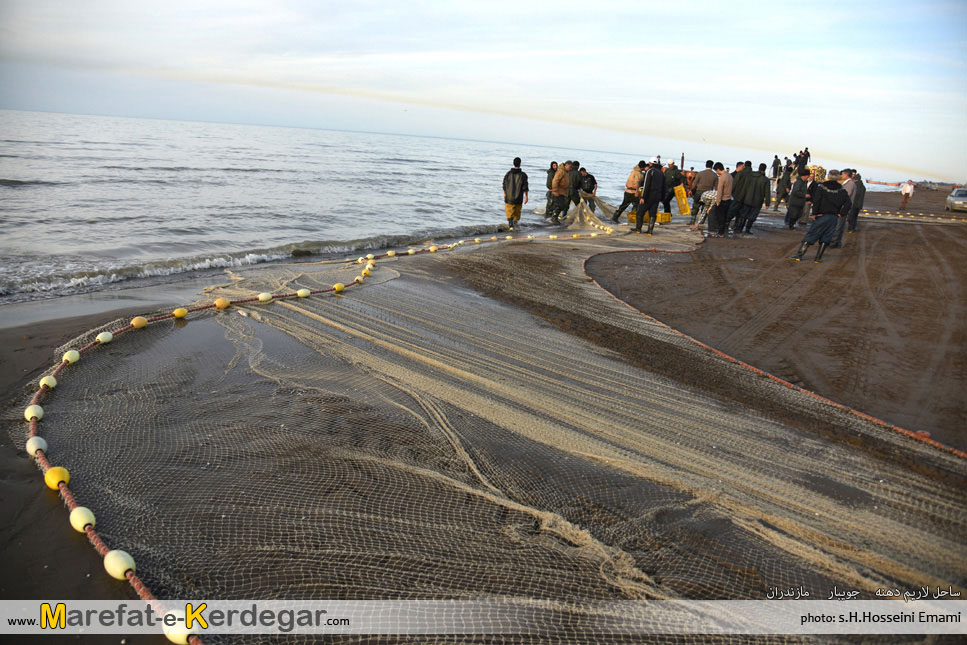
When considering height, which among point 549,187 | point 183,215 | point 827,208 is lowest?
point 183,215

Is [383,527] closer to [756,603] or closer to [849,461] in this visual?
[756,603]

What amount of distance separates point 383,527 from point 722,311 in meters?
5.75

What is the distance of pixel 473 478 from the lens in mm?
3070

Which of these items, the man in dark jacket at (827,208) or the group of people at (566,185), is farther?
the group of people at (566,185)

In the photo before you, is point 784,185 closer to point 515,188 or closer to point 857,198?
point 857,198

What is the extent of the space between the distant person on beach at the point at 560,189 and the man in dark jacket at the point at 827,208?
6.40 m

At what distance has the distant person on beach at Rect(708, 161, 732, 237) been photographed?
42.5 feet

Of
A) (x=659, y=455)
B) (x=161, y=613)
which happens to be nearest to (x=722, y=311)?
(x=659, y=455)

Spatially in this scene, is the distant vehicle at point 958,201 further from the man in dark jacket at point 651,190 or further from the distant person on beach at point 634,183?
the man in dark jacket at point 651,190

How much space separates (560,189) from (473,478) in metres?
13.6

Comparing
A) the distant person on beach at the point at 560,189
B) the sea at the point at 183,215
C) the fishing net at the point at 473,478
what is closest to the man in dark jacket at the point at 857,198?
the distant person on beach at the point at 560,189

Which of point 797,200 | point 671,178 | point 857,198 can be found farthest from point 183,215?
point 857,198

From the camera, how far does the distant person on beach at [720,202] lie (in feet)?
42.5

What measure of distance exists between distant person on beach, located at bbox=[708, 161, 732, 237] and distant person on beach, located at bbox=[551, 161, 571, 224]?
397 cm
